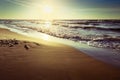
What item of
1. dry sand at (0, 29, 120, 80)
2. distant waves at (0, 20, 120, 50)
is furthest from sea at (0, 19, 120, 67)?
dry sand at (0, 29, 120, 80)

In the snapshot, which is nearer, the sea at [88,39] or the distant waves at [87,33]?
the sea at [88,39]

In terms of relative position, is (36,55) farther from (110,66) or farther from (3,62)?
(110,66)

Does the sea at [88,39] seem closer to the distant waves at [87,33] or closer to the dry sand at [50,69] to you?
the distant waves at [87,33]

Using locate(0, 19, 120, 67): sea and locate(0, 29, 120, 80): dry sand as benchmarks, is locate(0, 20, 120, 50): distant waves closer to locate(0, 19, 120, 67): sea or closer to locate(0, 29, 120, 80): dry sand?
locate(0, 19, 120, 67): sea

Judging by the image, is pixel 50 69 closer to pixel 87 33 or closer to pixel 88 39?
pixel 88 39

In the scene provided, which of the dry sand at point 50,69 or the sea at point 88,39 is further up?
the dry sand at point 50,69

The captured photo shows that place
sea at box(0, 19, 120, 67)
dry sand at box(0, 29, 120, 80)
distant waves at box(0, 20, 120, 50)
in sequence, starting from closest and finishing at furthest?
dry sand at box(0, 29, 120, 80) < sea at box(0, 19, 120, 67) < distant waves at box(0, 20, 120, 50)

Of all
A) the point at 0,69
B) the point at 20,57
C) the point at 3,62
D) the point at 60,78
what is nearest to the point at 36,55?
the point at 20,57

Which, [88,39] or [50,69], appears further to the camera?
[88,39]

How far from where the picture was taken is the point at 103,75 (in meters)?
5.80

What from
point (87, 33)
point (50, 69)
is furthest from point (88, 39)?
point (50, 69)

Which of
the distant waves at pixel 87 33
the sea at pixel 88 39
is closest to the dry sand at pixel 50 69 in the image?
the sea at pixel 88 39

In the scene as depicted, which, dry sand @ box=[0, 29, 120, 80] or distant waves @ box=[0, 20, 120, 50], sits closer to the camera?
dry sand @ box=[0, 29, 120, 80]

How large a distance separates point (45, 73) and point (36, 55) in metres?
2.50
